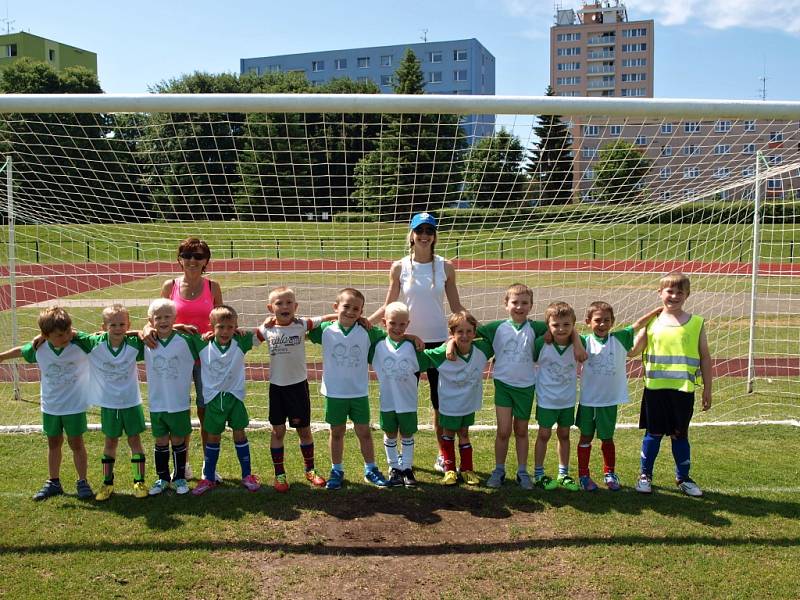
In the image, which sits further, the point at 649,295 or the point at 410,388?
the point at 649,295

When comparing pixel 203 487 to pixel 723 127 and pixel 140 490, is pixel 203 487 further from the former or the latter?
pixel 723 127

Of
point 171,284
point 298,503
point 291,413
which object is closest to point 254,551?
point 298,503

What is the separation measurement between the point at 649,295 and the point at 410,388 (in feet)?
33.0

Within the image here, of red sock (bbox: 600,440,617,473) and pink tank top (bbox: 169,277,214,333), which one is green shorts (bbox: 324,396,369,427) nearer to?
pink tank top (bbox: 169,277,214,333)

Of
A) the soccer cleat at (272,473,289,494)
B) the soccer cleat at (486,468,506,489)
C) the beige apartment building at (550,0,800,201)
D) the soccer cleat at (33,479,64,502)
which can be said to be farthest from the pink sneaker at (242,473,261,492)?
the beige apartment building at (550,0,800,201)

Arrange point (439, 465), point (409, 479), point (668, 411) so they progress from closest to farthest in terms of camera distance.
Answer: point (668, 411) < point (409, 479) < point (439, 465)

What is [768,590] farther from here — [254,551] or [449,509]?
[254,551]

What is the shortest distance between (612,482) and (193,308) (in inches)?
122

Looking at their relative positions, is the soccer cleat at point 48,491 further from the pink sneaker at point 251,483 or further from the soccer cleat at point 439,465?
the soccer cleat at point 439,465

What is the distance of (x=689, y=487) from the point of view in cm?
459

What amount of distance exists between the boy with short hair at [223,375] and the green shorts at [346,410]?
0.58 meters

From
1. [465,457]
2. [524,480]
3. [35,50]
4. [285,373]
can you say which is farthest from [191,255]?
[35,50]

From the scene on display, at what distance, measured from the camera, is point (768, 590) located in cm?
335

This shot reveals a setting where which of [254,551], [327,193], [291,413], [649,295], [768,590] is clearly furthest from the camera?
[649,295]
